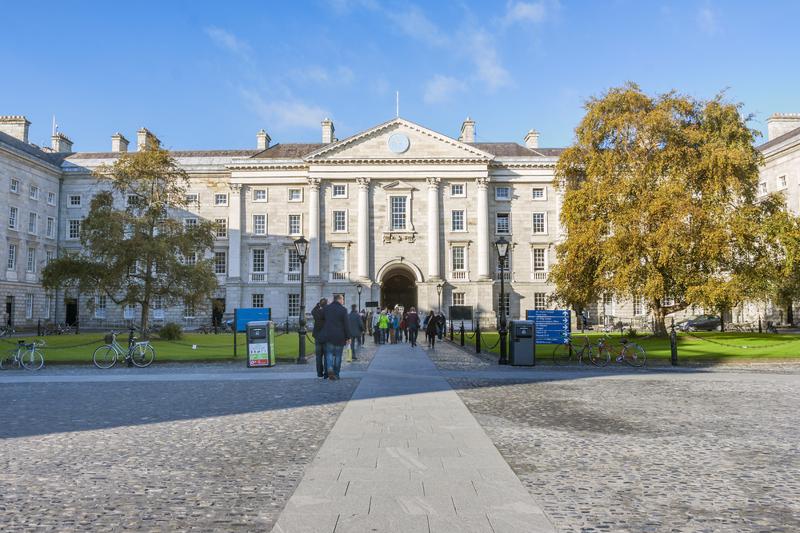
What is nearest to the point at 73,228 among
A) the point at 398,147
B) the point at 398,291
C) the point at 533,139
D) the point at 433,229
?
the point at 398,147

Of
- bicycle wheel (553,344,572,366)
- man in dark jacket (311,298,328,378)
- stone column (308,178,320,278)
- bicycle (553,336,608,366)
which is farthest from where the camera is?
stone column (308,178,320,278)

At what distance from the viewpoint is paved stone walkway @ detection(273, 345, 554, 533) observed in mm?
4695

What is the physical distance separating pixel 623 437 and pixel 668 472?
5.99 feet

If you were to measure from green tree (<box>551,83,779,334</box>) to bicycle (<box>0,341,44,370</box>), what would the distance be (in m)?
22.2

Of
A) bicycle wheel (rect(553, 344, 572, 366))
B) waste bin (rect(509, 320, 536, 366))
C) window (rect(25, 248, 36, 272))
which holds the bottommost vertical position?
bicycle wheel (rect(553, 344, 572, 366))

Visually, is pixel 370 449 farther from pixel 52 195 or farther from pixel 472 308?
pixel 52 195

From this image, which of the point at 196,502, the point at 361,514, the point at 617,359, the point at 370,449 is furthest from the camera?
the point at 617,359

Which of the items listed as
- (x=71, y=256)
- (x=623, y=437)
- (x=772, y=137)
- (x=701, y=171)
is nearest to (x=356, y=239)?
(x=71, y=256)

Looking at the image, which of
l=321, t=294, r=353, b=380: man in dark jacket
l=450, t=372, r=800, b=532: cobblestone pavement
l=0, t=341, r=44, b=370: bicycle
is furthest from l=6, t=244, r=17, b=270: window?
l=450, t=372, r=800, b=532: cobblestone pavement

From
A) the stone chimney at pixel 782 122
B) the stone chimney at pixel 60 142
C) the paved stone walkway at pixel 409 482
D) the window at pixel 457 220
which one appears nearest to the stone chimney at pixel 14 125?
the stone chimney at pixel 60 142

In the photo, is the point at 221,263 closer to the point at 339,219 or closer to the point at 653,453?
the point at 339,219

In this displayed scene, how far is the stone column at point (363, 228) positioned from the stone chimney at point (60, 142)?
29.7 metres

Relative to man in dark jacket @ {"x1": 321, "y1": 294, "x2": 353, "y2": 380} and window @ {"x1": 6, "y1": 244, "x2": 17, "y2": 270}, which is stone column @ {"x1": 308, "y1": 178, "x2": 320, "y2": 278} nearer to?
window @ {"x1": 6, "y1": 244, "x2": 17, "y2": 270}

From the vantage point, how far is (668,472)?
635cm
